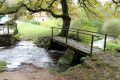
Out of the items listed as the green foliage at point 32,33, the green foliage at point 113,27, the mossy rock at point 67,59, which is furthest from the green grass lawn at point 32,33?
the green foliage at point 113,27

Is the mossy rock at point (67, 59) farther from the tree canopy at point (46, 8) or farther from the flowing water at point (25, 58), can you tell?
the tree canopy at point (46, 8)

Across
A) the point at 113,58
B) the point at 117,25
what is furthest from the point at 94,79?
the point at 117,25

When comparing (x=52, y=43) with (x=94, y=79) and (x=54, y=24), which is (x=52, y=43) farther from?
(x=54, y=24)

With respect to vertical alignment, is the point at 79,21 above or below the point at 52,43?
above

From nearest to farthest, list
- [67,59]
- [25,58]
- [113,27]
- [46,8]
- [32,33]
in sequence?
[67,59]
[25,58]
[46,8]
[32,33]
[113,27]

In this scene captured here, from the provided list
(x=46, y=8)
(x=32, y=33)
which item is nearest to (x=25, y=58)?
(x=46, y=8)

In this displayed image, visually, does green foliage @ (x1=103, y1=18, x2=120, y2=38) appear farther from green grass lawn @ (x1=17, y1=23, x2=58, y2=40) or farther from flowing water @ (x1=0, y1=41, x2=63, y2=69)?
flowing water @ (x1=0, y1=41, x2=63, y2=69)

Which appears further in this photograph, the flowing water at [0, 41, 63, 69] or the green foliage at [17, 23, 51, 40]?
the green foliage at [17, 23, 51, 40]

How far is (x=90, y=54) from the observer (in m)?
7.04

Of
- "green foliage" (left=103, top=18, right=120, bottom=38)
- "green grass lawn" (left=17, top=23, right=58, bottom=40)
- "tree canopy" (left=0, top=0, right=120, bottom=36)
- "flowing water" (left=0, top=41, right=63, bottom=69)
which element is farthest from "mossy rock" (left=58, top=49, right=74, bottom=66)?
"green foliage" (left=103, top=18, right=120, bottom=38)

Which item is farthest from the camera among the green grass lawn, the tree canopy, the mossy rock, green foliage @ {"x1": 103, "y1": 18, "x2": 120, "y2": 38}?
green foliage @ {"x1": 103, "y1": 18, "x2": 120, "y2": 38}

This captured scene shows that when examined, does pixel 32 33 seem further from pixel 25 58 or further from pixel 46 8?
pixel 25 58

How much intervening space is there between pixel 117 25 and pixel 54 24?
1210cm

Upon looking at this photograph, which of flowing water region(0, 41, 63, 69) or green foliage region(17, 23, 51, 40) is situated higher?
green foliage region(17, 23, 51, 40)
